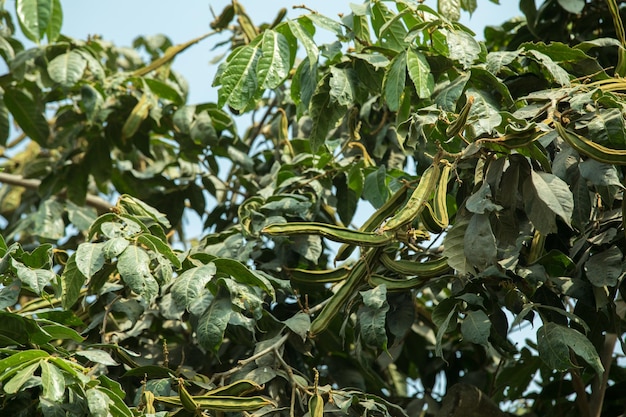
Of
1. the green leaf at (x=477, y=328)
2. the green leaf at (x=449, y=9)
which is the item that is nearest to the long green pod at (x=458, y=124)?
the green leaf at (x=477, y=328)

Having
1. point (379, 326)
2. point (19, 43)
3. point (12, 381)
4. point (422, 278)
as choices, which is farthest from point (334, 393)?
point (19, 43)

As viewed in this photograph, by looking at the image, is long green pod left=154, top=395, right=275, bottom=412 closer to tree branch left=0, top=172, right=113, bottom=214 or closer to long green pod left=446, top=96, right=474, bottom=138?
long green pod left=446, top=96, right=474, bottom=138

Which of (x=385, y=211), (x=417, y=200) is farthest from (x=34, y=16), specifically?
(x=417, y=200)

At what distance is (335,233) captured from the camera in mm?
2184

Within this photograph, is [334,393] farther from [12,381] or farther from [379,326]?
[12,381]

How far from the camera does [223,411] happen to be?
6.94 feet

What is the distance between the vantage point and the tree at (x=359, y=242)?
2.00m

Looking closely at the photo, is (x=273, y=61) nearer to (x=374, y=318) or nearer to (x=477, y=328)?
(x=374, y=318)

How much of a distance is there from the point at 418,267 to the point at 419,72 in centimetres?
47

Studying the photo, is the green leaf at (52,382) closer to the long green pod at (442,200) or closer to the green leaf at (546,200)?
the long green pod at (442,200)

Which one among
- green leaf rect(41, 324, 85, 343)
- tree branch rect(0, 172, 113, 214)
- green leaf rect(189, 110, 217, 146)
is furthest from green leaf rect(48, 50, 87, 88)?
green leaf rect(41, 324, 85, 343)

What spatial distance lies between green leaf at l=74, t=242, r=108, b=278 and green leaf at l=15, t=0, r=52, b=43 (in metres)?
0.72

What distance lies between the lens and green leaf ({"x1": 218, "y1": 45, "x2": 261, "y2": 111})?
7.44 feet

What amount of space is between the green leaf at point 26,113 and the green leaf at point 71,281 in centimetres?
126
